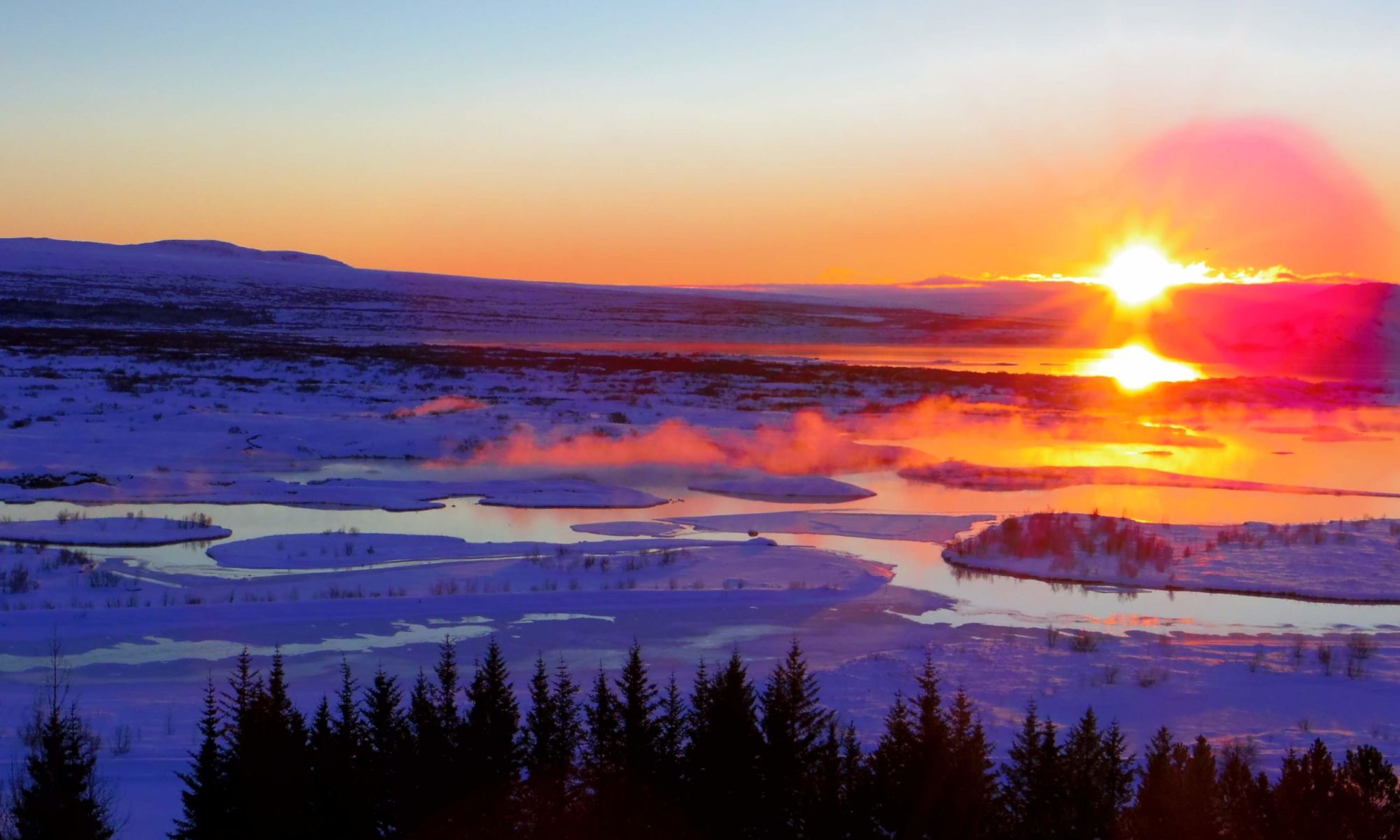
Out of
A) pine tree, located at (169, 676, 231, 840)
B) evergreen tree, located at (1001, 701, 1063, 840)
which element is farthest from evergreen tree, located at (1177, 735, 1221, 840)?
pine tree, located at (169, 676, 231, 840)

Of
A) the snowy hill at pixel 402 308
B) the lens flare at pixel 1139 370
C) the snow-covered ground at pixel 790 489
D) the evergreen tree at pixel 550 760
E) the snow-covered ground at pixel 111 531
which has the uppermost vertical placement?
the snowy hill at pixel 402 308

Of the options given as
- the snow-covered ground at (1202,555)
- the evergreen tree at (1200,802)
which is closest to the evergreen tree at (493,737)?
the evergreen tree at (1200,802)

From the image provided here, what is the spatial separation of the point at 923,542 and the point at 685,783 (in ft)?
28.2

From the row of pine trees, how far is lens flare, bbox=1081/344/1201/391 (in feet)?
110

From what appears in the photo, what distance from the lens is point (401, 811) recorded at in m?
4.86

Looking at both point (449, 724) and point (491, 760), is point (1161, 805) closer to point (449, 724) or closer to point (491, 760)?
point (491, 760)

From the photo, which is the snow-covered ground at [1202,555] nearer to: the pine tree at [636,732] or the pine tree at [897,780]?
the pine tree at [636,732]

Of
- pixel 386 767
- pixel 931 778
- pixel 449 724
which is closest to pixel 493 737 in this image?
pixel 449 724

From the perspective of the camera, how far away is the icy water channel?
10062 millimetres

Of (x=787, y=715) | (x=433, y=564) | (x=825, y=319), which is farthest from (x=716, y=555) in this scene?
(x=825, y=319)

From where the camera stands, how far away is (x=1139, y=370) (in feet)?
163

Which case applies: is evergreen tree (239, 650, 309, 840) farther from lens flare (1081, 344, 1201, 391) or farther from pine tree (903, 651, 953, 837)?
lens flare (1081, 344, 1201, 391)

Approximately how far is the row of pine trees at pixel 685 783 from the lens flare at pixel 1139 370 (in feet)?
110

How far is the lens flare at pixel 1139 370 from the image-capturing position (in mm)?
40844
